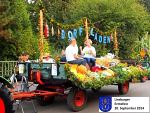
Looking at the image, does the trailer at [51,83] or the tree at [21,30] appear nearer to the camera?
the trailer at [51,83]

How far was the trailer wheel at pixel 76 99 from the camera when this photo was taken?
975 centimetres

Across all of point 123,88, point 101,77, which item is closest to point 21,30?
point 123,88

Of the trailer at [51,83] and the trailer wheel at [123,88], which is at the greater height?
the trailer at [51,83]

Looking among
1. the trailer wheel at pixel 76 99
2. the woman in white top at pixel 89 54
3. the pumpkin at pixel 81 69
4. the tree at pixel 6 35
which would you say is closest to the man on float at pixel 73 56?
the pumpkin at pixel 81 69

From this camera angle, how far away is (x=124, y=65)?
39.7 ft

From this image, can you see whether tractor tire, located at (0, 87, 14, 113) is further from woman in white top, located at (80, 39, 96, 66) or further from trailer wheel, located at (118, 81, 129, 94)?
trailer wheel, located at (118, 81, 129, 94)

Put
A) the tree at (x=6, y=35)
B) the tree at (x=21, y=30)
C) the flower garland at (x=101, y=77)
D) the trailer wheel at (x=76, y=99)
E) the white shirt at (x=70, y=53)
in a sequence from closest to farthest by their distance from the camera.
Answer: the flower garland at (x=101, y=77)
the trailer wheel at (x=76, y=99)
the white shirt at (x=70, y=53)
the tree at (x=6, y=35)
the tree at (x=21, y=30)

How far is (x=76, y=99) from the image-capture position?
997cm

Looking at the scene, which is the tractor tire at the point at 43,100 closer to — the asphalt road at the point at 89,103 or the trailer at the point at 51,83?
the trailer at the point at 51,83

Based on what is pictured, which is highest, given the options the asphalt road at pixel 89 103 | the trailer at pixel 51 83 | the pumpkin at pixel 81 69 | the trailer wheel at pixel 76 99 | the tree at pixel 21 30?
the tree at pixel 21 30

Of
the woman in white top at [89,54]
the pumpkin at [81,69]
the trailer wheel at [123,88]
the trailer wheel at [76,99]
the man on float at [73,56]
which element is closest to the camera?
the trailer wheel at [76,99]

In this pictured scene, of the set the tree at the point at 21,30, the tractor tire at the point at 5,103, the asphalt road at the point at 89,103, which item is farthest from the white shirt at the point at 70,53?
the tree at the point at 21,30

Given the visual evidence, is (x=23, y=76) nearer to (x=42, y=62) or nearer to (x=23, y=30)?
(x=42, y=62)

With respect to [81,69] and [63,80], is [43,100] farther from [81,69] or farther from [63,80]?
[81,69]
